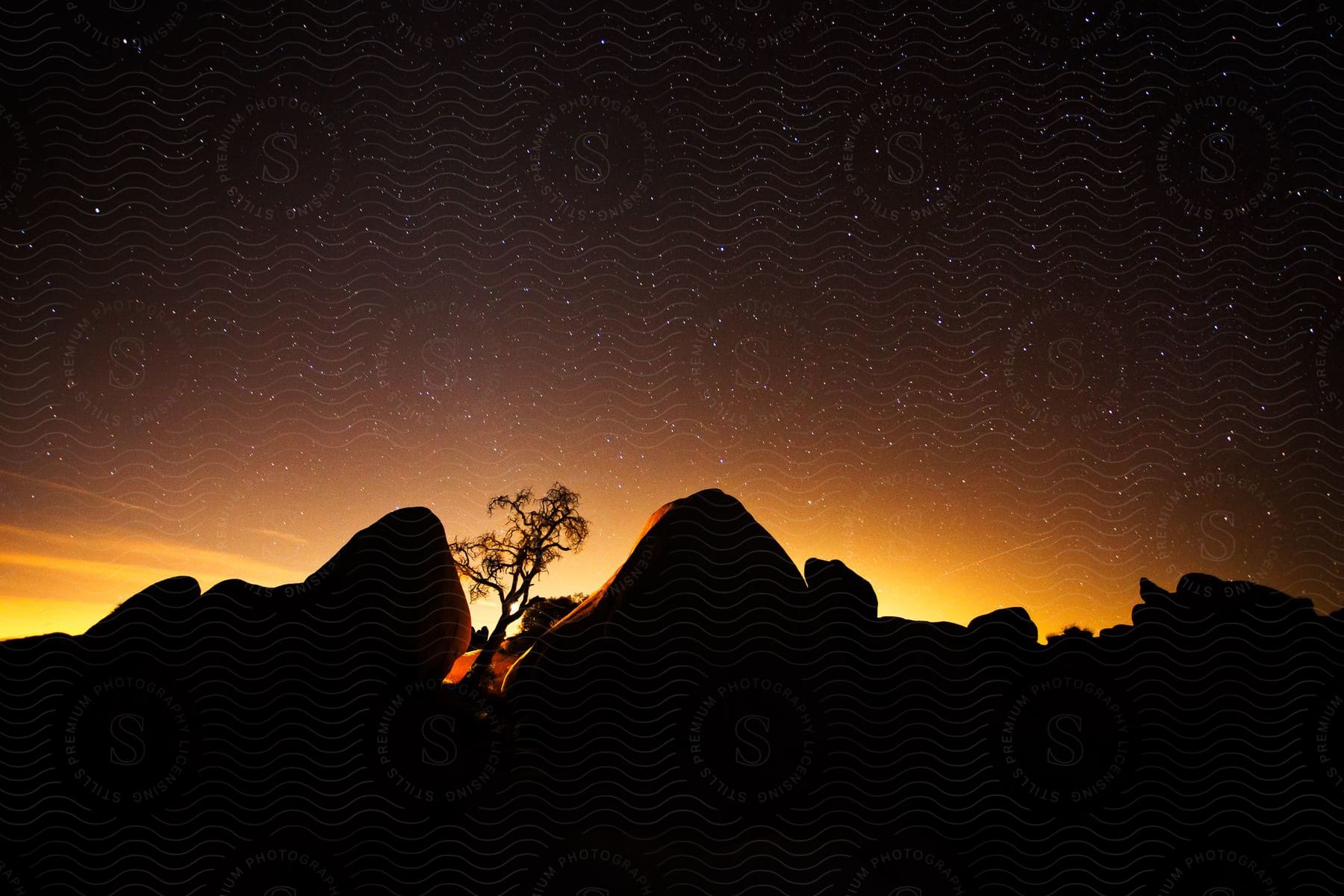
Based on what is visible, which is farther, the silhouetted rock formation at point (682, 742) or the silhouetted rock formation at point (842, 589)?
the silhouetted rock formation at point (842, 589)

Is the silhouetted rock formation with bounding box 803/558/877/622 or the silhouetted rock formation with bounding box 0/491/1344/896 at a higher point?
the silhouetted rock formation with bounding box 803/558/877/622

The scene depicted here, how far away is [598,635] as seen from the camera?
16969 millimetres

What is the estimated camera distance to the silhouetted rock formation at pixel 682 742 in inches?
569

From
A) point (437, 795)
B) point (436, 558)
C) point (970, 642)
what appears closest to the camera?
point (437, 795)

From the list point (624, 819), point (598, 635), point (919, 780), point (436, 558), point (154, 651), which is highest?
point (436, 558)

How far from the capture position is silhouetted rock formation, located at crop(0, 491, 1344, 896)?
1445 cm

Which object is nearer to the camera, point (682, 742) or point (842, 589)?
point (682, 742)

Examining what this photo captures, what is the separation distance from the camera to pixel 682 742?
15.7 meters

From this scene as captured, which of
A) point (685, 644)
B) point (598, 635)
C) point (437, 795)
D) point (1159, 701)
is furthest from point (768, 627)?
point (1159, 701)

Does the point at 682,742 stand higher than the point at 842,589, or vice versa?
the point at 842,589

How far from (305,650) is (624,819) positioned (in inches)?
358

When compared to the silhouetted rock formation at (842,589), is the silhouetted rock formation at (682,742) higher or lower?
lower

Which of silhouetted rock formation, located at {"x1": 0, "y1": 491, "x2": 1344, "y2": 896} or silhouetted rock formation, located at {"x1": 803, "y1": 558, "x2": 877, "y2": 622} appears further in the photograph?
silhouetted rock formation, located at {"x1": 803, "y1": 558, "x2": 877, "y2": 622}

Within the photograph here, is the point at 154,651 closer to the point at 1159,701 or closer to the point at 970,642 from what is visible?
the point at 970,642
